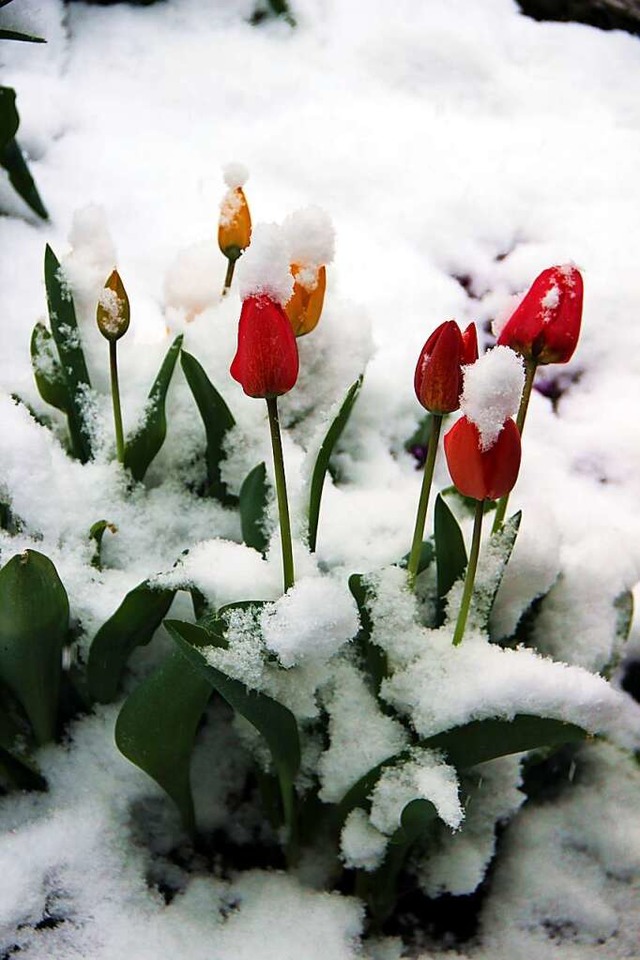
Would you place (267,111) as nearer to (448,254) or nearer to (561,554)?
(448,254)

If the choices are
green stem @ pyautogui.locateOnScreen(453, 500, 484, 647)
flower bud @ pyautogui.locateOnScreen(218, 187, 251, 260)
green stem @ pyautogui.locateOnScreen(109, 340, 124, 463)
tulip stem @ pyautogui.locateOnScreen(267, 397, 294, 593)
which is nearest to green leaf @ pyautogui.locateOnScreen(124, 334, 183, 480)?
green stem @ pyautogui.locateOnScreen(109, 340, 124, 463)

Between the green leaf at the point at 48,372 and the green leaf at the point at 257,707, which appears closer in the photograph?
the green leaf at the point at 257,707

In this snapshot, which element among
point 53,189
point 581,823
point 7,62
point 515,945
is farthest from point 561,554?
point 7,62

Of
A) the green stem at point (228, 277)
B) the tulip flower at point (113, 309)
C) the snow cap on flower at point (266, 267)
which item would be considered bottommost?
the green stem at point (228, 277)

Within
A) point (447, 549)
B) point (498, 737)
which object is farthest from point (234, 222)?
point (498, 737)

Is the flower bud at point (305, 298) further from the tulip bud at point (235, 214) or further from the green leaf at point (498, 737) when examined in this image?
the green leaf at point (498, 737)

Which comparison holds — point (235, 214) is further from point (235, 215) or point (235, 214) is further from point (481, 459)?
point (481, 459)

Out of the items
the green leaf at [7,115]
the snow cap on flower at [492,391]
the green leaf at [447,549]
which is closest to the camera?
the snow cap on flower at [492,391]

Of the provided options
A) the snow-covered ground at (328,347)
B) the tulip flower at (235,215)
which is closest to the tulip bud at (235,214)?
the tulip flower at (235,215)
